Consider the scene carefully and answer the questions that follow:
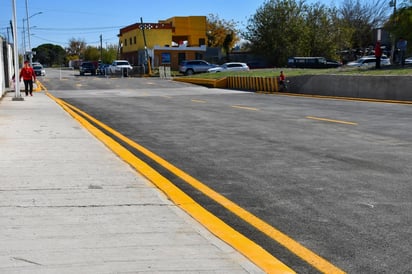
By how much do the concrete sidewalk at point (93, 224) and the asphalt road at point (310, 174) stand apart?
620mm

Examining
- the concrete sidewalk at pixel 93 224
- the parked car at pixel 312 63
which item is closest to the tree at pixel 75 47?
the parked car at pixel 312 63

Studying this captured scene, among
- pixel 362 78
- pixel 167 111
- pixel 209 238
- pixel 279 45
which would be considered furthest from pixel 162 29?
pixel 209 238

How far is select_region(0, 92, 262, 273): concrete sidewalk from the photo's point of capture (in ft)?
12.8

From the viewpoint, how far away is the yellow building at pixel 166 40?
67812 mm

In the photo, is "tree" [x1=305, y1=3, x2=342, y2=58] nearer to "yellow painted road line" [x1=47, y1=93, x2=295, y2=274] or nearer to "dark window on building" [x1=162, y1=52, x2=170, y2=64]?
"dark window on building" [x1=162, y1=52, x2=170, y2=64]

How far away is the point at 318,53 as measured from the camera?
2539 inches

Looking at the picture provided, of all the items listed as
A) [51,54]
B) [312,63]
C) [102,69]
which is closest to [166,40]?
[102,69]

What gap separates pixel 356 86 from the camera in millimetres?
23797

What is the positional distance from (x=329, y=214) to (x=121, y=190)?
243 centimetres

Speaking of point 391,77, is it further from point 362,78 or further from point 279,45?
point 279,45

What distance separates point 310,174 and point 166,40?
217 feet

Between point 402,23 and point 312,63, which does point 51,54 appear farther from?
point 402,23

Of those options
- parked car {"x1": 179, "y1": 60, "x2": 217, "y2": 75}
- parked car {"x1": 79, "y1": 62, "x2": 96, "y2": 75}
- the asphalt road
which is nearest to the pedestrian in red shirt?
the asphalt road

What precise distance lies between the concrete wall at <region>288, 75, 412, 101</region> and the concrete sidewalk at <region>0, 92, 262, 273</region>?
1636 cm
